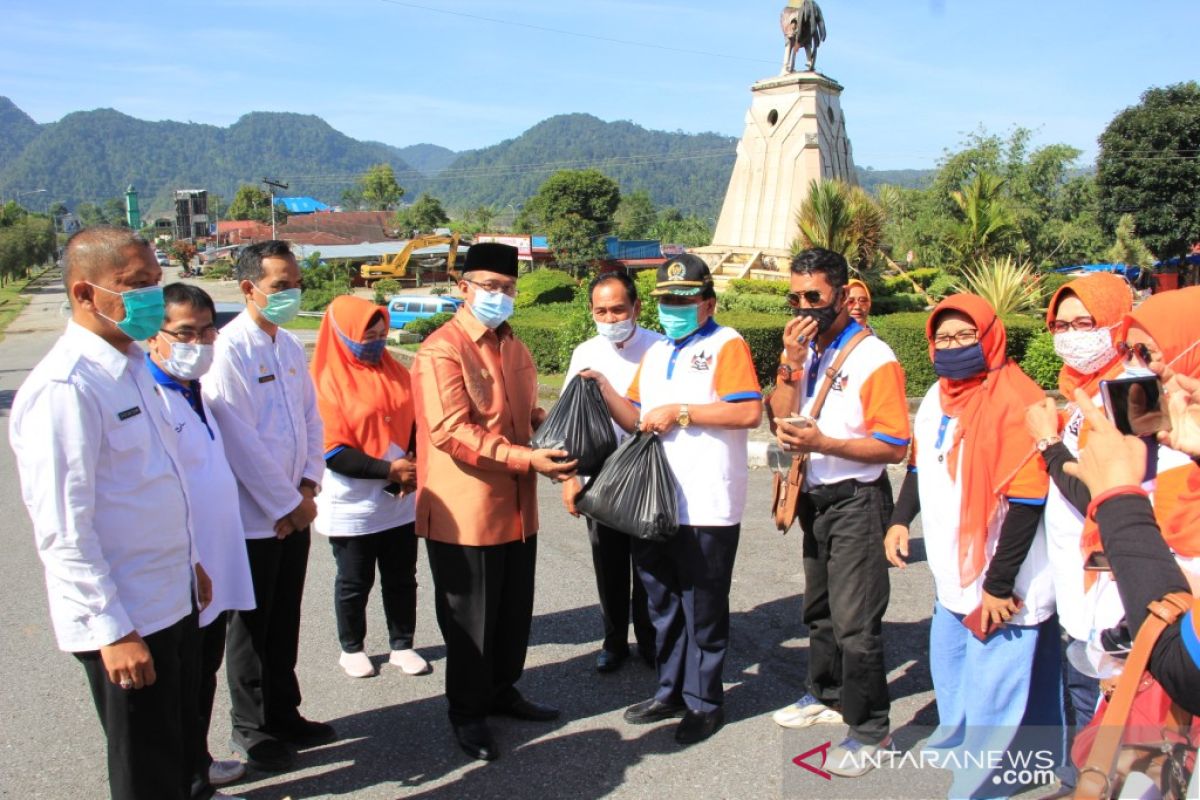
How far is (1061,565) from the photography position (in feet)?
9.31

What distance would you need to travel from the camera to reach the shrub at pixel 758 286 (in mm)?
17781

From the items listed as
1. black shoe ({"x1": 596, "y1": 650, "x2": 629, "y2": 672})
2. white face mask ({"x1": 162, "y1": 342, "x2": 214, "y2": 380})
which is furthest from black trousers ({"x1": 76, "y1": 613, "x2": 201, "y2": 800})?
black shoe ({"x1": 596, "y1": 650, "x2": 629, "y2": 672})

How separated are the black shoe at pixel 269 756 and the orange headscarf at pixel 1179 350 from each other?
315 cm

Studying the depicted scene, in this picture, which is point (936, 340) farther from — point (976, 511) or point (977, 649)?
point (977, 649)

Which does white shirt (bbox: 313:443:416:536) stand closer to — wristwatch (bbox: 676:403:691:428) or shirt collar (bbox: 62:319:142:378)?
wristwatch (bbox: 676:403:691:428)

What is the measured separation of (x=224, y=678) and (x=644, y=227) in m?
68.4

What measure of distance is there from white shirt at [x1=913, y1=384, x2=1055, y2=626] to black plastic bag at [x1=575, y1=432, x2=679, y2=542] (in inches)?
38.3

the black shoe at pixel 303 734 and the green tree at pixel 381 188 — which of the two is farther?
the green tree at pixel 381 188

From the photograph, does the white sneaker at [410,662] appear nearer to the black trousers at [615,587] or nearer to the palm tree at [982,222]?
the black trousers at [615,587]

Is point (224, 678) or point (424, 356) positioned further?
point (224, 678)

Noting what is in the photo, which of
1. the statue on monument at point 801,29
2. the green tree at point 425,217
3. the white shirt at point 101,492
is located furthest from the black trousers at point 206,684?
the green tree at point 425,217

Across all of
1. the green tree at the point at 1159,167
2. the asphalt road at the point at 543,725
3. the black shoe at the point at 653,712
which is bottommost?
the asphalt road at the point at 543,725

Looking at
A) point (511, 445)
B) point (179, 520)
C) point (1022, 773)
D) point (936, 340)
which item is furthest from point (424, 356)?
point (1022, 773)

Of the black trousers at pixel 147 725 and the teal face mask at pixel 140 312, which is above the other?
the teal face mask at pixel 140 312
